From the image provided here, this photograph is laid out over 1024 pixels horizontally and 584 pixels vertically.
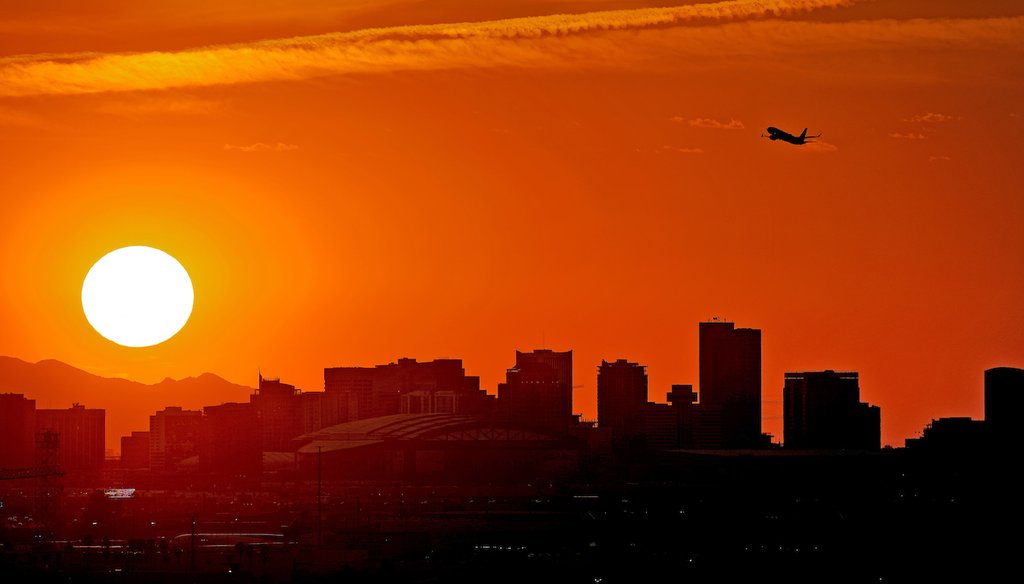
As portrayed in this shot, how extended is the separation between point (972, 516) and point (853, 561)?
3979 cm

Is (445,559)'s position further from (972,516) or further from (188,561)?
(972,516)

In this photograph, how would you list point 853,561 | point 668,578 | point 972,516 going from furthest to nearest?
point 972,516
point 853,561
point 668,578

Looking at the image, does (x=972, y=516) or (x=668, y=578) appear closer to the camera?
(x=668, y=578)

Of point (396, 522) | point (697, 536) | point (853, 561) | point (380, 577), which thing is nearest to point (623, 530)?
point (697, 536)

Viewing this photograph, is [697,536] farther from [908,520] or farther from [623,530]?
[908,520]

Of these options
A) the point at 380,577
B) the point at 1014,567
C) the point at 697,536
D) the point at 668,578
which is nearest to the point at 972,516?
Answer: the point at 697,536

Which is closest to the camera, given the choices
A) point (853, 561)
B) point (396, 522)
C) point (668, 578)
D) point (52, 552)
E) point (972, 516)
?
point (668, 578)

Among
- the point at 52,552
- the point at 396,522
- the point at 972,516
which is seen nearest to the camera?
the point at 52,552

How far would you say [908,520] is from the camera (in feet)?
616

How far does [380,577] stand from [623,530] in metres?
51.9

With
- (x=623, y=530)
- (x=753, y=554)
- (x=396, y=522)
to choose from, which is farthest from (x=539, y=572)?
(x=396, y=522)

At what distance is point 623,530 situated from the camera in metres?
186

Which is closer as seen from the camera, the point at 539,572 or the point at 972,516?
the point at 539,572

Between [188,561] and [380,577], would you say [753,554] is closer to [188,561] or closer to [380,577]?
[380,577]
